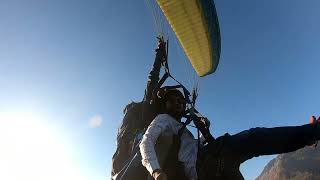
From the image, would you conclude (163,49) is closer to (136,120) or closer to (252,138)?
(136,120)

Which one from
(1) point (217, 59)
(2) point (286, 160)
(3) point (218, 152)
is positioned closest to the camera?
(3) point (218, 152)

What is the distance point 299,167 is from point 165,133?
492ft

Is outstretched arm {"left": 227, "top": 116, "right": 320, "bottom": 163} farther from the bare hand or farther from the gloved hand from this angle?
the gloved hand

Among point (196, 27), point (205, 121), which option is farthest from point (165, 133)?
point (196, 27)

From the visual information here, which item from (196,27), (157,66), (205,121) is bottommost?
(205,121)

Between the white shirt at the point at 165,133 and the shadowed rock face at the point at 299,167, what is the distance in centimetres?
13412

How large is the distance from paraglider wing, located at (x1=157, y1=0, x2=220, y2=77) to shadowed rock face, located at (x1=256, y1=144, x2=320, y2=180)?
422 ft

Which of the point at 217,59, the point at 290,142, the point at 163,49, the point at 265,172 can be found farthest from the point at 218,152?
the point at 265,172

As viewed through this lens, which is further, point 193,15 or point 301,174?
point 301,174

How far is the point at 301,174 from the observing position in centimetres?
13562

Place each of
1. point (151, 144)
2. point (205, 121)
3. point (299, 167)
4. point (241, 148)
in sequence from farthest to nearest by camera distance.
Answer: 1. point (299, 167)
2. point (205, 121)
3. point (241, 148)
4. point (151, 144)

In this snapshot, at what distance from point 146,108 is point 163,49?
3.41 m

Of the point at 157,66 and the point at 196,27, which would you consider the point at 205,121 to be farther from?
the point at 196,27

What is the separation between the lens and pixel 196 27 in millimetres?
10133
